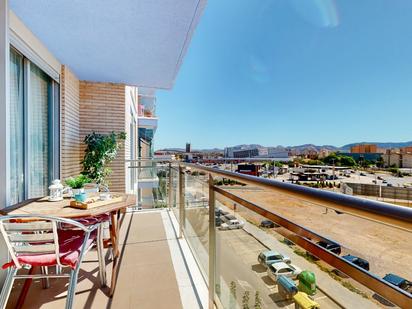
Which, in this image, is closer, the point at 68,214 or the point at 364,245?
the point at 364,245

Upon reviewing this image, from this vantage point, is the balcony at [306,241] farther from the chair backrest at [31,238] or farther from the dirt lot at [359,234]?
the chair backrest at [31,238]

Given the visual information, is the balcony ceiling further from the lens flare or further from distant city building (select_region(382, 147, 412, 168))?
the lens flare

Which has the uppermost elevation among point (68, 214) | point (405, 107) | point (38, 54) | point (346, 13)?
point (346, 13)

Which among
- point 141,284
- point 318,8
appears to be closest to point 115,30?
point 141,284

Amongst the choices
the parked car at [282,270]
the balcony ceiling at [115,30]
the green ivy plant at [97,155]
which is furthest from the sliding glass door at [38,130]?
the parked car at [282,270]

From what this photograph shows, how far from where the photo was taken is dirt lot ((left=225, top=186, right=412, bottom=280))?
0.61 m

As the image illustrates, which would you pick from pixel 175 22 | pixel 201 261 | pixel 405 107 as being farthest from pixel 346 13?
pixel 201 261

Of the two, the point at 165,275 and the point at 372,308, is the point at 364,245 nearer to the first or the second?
the point at 372,308

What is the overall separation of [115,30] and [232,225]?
2.87 metres

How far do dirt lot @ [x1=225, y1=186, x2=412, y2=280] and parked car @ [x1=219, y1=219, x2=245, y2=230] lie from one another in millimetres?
328

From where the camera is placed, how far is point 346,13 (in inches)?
797

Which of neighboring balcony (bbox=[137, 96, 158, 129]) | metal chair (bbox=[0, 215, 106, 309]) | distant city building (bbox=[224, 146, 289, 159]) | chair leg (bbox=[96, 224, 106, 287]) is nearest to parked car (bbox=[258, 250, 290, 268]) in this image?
metal chair (bbox=[0, 215, 106, 309])

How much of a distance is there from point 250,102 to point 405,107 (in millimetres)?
18258

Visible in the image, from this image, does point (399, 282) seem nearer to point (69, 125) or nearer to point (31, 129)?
point (31, 129)
